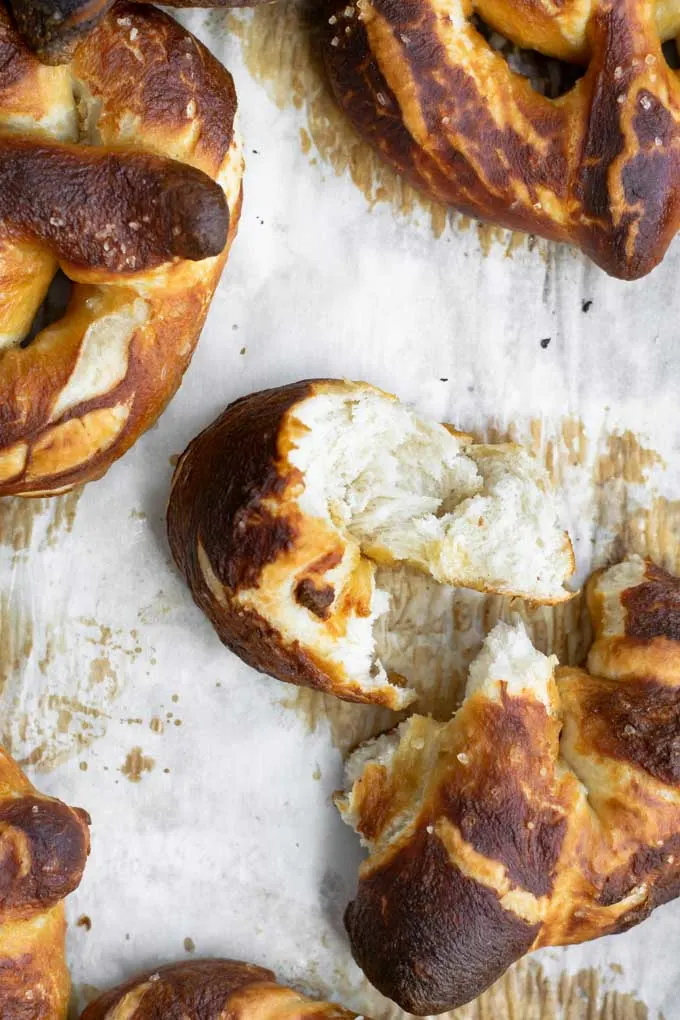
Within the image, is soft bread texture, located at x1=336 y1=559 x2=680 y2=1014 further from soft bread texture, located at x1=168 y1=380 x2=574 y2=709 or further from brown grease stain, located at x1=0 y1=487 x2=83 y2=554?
brown grease stain, located at x1=0 y1=487 x2=83 y2=554

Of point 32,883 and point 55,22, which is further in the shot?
point 32,883

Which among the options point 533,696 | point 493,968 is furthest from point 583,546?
point 493,968

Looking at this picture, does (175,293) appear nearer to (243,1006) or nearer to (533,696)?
(533,696)

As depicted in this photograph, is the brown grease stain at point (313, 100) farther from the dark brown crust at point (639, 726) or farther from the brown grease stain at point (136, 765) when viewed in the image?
the brown grease stain at point (136, 765)

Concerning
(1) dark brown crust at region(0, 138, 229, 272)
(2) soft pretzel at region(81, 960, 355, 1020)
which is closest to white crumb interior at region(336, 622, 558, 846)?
(2) soft pretzel at region(81, 960, 355, 1020)

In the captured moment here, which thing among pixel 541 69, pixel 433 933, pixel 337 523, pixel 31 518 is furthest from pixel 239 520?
pixel 541 69

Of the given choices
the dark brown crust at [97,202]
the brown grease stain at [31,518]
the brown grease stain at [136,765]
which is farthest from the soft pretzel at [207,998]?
the dark brown crust at [97,202]

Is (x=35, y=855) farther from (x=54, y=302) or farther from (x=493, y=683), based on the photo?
(x=54, y=302)
